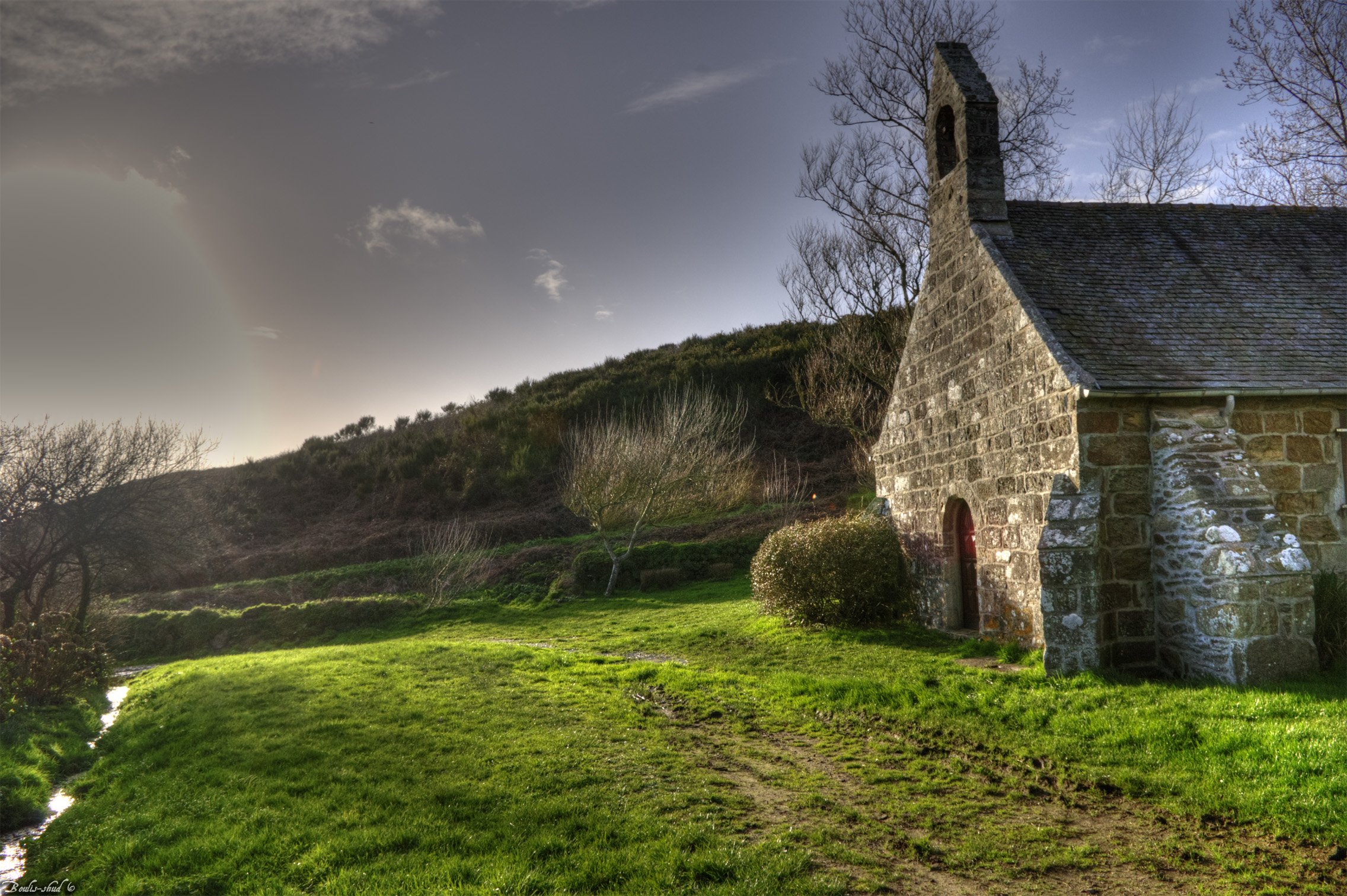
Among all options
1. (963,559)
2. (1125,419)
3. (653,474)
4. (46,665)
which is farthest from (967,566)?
(46,665)

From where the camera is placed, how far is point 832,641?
12.0 m

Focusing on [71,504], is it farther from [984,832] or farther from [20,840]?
[984,832]

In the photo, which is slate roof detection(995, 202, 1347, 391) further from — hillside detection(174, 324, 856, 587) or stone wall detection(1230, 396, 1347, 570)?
hillside detection(174, 324, 856, 587)

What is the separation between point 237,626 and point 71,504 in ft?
17.9

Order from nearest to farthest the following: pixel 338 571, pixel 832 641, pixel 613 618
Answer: pixel 832 641
pixel 613 618
pixel 338 571

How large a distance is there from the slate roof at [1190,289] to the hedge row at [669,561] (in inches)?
526

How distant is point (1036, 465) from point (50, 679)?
599 inches

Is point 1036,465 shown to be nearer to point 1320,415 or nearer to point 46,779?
point 1320,415

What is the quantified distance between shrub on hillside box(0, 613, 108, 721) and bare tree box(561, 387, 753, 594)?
1150cm

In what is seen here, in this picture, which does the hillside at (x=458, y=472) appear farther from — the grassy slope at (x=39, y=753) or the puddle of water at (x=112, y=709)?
the grassy slope at (x=39, y=753)

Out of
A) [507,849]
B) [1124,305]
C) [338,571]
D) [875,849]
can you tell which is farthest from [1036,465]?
[338,571]

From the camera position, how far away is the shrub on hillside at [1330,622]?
320 inches

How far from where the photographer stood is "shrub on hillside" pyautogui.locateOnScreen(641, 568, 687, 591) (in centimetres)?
2261

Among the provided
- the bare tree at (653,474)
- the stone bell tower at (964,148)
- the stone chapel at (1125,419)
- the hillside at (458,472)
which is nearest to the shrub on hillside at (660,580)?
the bare tree at (653,474)
